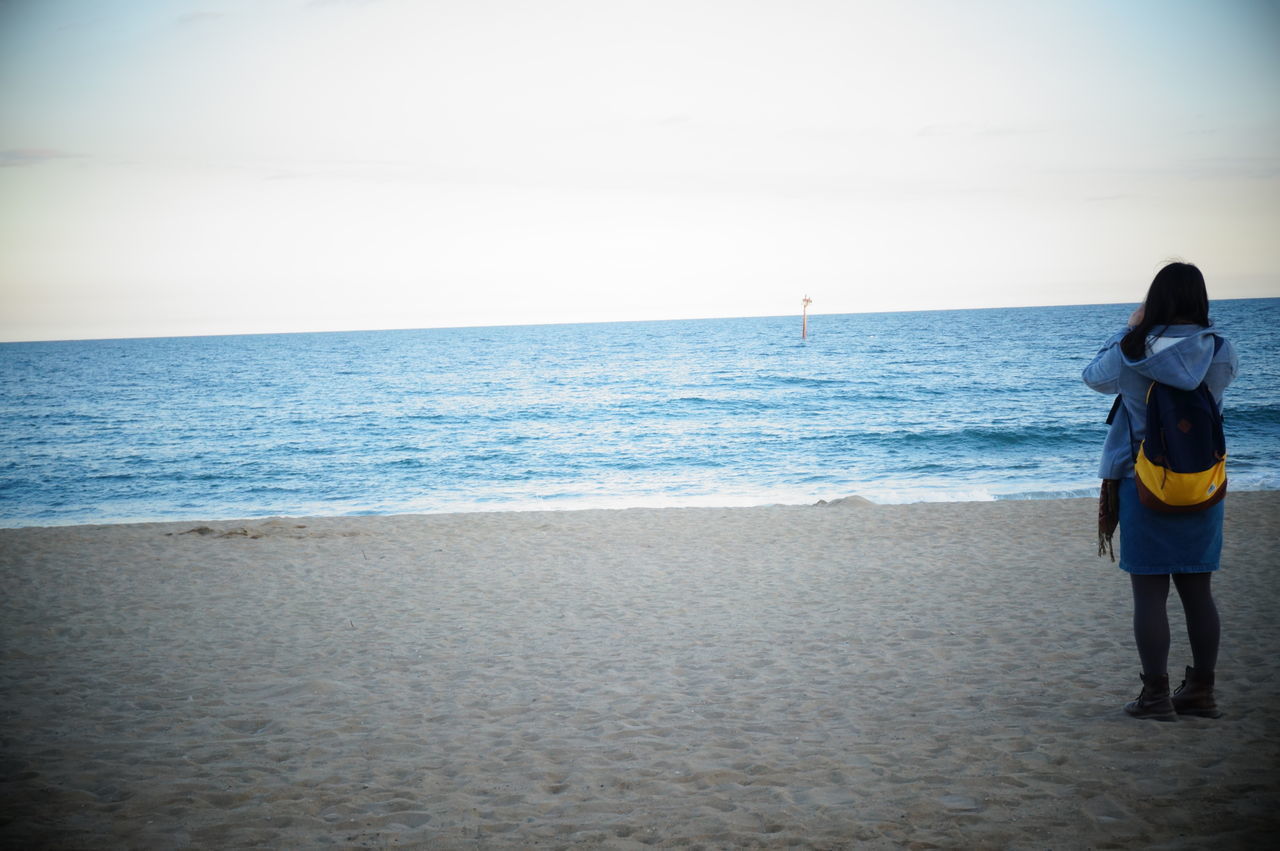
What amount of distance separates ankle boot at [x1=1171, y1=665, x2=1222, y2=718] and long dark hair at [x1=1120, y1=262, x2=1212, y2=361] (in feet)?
5.66

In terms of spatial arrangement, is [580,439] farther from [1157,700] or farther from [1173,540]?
[1173,540]

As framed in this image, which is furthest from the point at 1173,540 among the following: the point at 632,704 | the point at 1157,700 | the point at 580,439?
the point at 580,439

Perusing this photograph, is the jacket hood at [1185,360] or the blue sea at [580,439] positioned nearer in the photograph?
the jacket hood at [1185,360]

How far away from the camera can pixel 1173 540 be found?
3.50 meters

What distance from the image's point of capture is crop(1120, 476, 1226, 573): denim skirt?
11.4 feet

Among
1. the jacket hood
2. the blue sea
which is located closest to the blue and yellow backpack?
the jacket hood

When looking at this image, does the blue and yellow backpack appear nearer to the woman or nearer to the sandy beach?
the woman

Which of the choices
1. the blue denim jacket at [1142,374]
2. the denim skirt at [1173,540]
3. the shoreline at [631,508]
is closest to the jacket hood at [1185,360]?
the blue denim jacket at [1142,374]

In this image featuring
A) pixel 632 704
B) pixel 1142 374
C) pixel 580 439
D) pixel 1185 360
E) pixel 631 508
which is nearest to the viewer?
pixel 1185 360

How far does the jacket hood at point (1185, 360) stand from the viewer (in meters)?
3.41

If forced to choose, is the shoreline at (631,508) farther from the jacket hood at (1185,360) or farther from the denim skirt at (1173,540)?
the jacket hood at (1185,360)

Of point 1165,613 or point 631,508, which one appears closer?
point 1165,613

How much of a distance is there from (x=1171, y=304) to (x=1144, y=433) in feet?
2.01

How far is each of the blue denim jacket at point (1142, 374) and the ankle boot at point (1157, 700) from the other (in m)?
1.11
